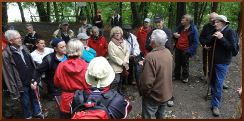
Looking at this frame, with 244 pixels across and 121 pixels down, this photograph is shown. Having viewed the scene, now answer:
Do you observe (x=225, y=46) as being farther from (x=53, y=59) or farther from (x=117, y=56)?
(x=53, y=59)

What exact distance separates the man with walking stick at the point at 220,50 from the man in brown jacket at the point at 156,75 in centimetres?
191

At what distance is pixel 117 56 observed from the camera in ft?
16.9

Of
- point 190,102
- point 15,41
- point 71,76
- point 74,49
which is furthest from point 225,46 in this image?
point 15,41

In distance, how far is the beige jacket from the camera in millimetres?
5090

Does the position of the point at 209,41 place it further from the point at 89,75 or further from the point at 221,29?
the point at 89,75

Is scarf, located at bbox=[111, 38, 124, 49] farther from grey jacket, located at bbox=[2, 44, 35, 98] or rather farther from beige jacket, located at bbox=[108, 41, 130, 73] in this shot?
grey jacket, located at bbox=[2, 44, 35, 98]

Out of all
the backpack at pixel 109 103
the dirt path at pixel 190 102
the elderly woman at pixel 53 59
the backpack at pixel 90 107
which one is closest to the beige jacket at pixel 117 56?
the dirt path at pixel 190 102

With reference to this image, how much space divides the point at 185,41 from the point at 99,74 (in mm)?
4264

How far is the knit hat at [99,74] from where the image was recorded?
2451 millimetres

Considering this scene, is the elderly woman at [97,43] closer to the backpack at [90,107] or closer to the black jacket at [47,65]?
the black jacket at [47,65]

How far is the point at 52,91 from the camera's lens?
5312 millimetres

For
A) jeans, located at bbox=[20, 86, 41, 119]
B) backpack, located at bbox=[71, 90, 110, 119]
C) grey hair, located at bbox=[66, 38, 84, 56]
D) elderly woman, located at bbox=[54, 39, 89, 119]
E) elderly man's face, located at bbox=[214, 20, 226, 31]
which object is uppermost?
elderly man's face, located at bbox=[214, 20, 226, 31]

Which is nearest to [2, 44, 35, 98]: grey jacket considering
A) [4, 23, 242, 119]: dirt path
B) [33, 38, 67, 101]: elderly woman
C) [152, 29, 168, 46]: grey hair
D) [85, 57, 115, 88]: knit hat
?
[33, 38, 67, 101]: elderly woman

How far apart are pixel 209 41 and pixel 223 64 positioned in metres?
0.68
